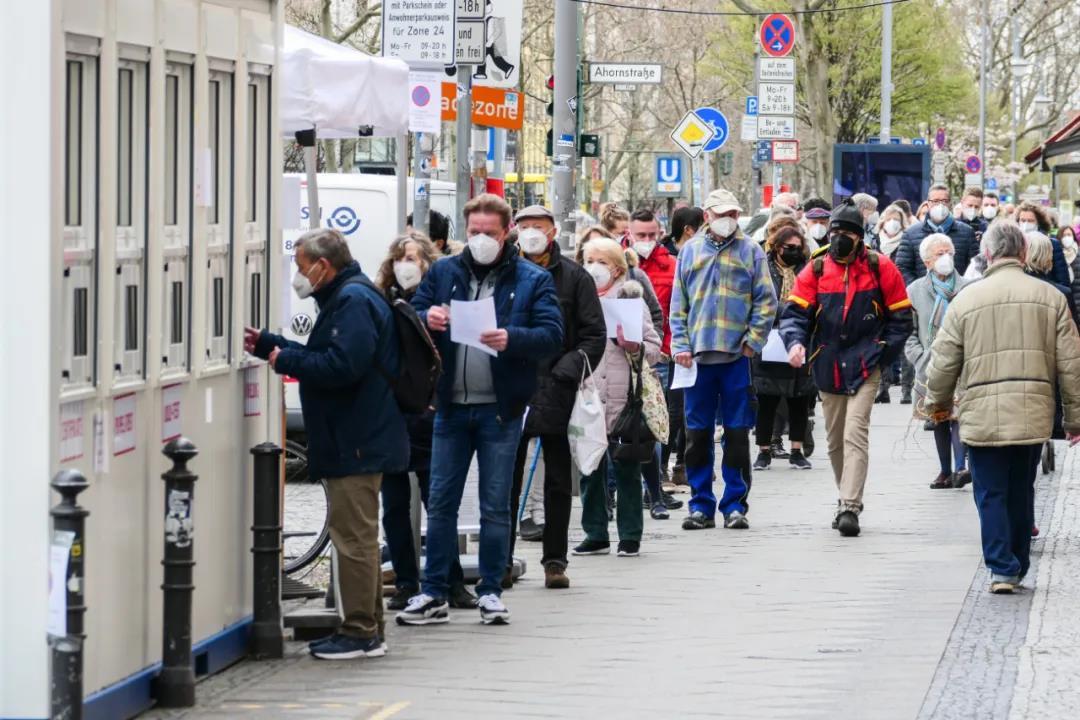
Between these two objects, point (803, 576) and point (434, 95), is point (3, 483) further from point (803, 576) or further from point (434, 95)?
point (434, 95)

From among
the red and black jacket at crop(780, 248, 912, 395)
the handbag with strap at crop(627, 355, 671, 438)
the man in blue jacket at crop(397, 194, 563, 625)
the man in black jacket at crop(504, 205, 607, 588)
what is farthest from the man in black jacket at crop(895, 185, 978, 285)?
the man in blue jacket at crop(397, 194, 563, 625)

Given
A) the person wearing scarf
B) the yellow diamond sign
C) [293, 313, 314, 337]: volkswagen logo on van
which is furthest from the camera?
the yellow diamond sign

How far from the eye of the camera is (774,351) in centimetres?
1522

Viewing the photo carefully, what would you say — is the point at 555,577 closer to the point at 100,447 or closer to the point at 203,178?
the point at 203,178

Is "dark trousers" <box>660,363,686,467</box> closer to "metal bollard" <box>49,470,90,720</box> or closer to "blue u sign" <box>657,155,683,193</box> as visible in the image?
"metal bollard" <box>49,470,90,720</box>

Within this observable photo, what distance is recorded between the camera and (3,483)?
12.4ft

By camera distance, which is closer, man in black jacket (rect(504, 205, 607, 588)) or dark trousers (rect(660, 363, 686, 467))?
man in black jacket (rect(504, 205, 607, 588))

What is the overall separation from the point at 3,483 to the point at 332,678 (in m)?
4.43

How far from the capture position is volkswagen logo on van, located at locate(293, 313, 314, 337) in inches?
566

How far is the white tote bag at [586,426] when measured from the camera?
10.5 m

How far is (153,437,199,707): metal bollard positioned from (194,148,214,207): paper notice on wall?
915mm

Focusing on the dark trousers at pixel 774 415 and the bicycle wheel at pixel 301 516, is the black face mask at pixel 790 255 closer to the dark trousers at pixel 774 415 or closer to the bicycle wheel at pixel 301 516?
the dark trousers at pixel 774 415

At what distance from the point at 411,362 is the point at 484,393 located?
902 mm

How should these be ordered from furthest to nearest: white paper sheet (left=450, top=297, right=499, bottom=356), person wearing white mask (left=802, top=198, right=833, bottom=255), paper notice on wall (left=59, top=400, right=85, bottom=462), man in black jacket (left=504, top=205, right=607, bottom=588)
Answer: person wearing white mask (left=802, top=198, right=833, bottom=255) < man in black jacket (left=504, top=205, right=607, bottom=588) < white paper sheet (left=450, top=297, right=499, bottom=356) < paper notice on wall (left=59, top=400, right=85, bottom=462)
